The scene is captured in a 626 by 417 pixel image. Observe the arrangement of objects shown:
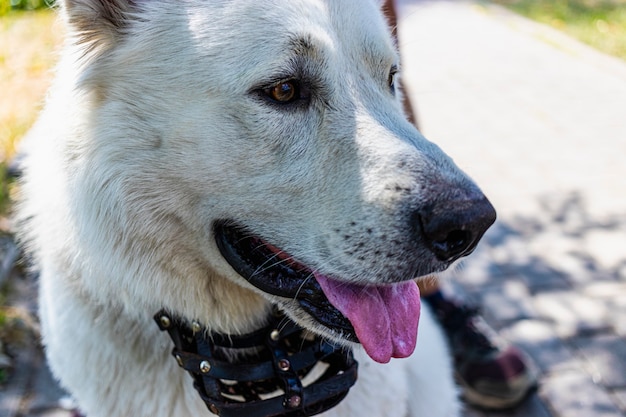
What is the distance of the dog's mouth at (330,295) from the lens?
6.21 feet

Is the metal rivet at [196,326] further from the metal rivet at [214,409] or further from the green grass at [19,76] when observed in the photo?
the green grass at [19,76]

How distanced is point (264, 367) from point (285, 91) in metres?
0.86

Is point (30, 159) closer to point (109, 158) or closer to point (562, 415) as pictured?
point (109, 158)

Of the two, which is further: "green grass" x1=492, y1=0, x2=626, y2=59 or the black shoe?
"green grass" x1=492, y1=0, x2=626, y2=59

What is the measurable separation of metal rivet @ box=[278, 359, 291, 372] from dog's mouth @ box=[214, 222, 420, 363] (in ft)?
0.69

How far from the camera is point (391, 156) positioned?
185 cm

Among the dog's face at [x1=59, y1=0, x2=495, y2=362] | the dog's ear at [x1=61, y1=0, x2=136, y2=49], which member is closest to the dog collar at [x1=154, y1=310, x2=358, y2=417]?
the dog's face at [x1=59, y1=0, x2=495, y2=362]

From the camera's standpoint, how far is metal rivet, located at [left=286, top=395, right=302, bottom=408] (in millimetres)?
1970

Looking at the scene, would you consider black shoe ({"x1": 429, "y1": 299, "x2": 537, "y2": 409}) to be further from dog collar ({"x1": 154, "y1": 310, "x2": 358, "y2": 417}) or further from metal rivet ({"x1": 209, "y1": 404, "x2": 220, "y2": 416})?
metal rivet ({"x1": 209, "y1": 404, "x2": 220, "y2": 416})

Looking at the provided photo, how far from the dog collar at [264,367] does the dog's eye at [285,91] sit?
2.35ft

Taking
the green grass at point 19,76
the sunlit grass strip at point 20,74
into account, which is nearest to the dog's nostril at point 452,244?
the green grass at point 19,76

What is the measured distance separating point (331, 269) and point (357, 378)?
505 millimetres

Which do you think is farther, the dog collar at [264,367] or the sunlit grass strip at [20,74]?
the sunlit grass strip at [20,74]

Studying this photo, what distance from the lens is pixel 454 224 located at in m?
1.70
